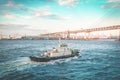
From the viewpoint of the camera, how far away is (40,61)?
31.8 meters

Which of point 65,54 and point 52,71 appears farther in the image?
point 65,54

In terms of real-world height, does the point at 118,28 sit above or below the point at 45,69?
above

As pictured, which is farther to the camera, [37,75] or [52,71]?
[52,71]

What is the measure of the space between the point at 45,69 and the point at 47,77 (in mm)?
4411

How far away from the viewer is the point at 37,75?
79.4 feet

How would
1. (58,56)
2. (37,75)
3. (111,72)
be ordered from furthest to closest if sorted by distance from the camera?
(58,56) → (111,72) → (37,75)

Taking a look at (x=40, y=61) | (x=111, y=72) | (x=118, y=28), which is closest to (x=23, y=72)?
(x=40, y=61)

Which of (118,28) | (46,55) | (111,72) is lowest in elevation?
(111,72)

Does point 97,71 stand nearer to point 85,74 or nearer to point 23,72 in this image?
point 85,74

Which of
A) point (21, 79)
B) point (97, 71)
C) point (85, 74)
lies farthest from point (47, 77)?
point (97, 71)

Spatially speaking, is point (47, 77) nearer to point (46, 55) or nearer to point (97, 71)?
point (97, 71)

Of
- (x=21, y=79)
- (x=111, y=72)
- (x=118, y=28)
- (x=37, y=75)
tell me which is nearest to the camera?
(x=21, y=79)

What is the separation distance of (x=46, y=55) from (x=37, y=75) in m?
9.55

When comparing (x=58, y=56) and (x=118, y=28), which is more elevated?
(x=118, y=28)
